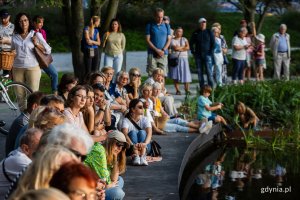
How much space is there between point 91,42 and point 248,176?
17.1 feet

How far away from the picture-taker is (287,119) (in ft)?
54.1

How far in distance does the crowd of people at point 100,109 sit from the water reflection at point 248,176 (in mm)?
810

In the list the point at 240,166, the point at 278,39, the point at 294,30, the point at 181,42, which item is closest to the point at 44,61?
the point at 240,166

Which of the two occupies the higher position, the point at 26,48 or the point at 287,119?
the point at 26,48

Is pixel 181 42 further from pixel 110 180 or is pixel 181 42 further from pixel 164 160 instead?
pixel 110 180

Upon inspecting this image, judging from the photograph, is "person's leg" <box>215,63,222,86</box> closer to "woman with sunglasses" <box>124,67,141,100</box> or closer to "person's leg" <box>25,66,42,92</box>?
"woman with sunglasses" <box>124,67,141,100</box>

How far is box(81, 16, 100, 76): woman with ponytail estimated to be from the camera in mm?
17234

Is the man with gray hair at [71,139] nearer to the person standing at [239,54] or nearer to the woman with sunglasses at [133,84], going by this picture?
the woman with sunglasses at [133,84]

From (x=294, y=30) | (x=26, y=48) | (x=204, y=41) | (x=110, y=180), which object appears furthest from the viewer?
(x=294, y=30)

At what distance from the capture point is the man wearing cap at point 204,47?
20094 mm

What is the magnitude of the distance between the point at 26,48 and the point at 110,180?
4723mm

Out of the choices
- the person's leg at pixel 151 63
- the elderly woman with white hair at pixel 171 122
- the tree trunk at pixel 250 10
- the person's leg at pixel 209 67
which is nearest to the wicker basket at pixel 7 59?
the elderly woman with white hair at pixel 171 122

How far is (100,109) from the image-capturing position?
11.0 metres

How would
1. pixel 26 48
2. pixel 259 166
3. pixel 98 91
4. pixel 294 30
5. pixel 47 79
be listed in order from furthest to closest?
pixel 294 30 < pixel 47 79 < pixel 259 166 < pixel 26 48 < pixel 98 91
